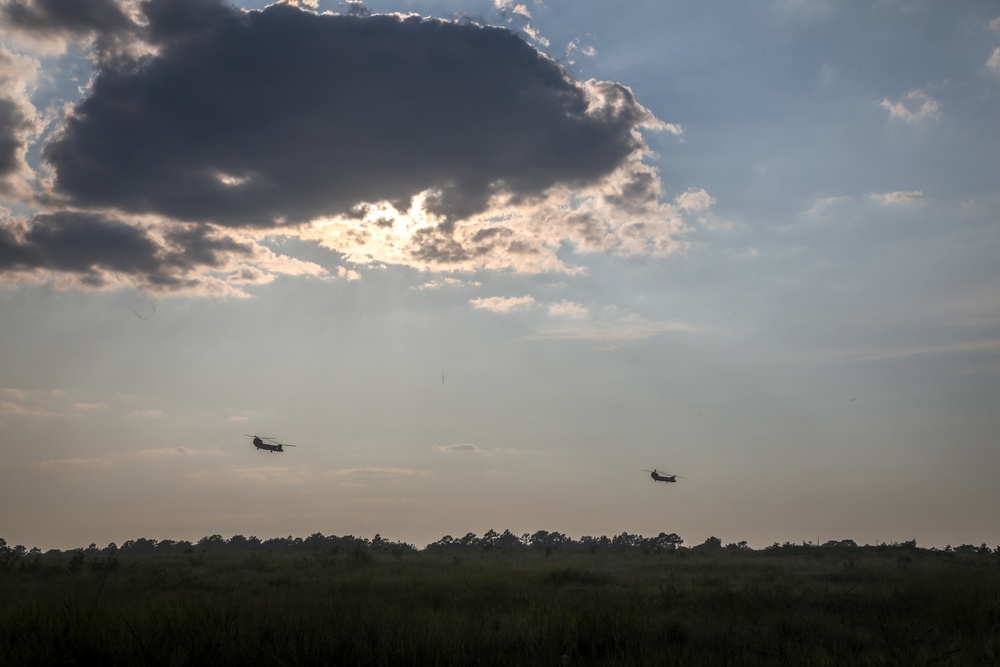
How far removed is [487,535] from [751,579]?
91.3m

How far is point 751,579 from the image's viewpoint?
2575 centimetres

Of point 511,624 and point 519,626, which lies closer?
point 519,626

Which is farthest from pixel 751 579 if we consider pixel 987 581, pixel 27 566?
→ pixel 27 566

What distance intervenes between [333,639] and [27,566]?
26355mm

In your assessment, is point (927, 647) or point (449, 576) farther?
point (449, 576)

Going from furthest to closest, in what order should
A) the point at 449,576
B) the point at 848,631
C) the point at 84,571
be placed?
1. the point at 84,571
2. the point at 449,576
3. the point at 848,631

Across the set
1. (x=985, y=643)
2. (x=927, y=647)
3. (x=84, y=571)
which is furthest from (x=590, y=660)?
(x=84, y=571)

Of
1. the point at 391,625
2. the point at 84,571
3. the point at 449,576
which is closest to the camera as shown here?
the point at 391,625

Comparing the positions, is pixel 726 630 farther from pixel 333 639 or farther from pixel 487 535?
pixel 487 535

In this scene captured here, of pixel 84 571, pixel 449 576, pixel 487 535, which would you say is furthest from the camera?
pixel 487 535

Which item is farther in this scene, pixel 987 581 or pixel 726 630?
pixel 987 581

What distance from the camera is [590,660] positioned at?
9.95 meters

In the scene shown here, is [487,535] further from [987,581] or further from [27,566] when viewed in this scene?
[987,581]

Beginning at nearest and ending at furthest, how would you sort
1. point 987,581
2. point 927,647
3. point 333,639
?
point 333,639
point 927,647
point 987,581
